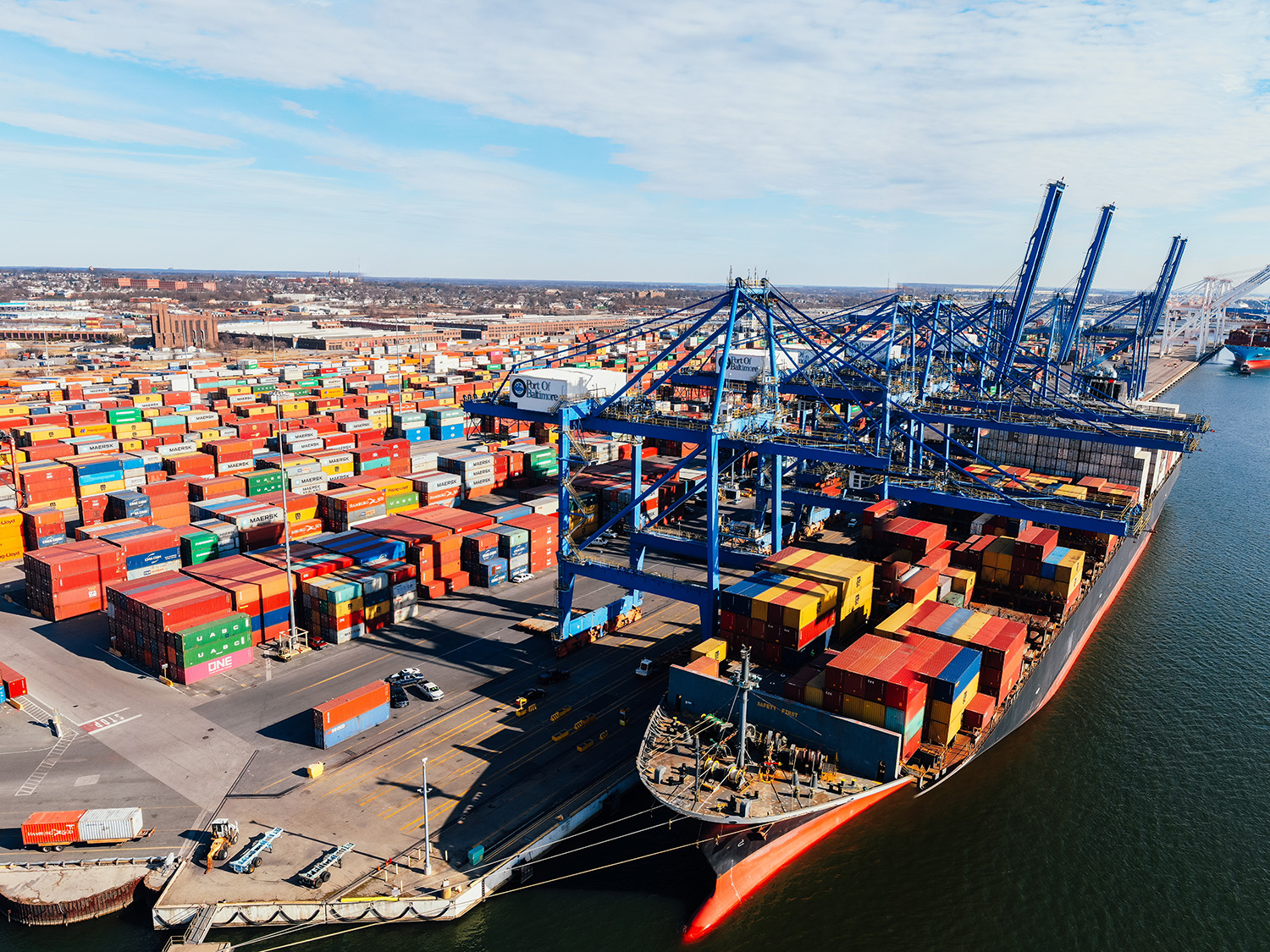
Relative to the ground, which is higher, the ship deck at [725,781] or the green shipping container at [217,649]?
the ship deck at [725,781]

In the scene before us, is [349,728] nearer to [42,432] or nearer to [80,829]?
[80,829]

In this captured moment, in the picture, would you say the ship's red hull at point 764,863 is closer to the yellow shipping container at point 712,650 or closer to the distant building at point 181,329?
the yellow shipping container at point 712,650

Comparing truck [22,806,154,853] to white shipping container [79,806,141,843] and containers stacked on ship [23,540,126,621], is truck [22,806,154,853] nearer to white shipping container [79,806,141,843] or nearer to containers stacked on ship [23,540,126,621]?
white shipping container [79,806,141,843]

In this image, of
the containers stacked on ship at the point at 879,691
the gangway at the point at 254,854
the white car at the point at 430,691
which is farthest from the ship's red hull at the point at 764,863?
the white car at the point at 430,691

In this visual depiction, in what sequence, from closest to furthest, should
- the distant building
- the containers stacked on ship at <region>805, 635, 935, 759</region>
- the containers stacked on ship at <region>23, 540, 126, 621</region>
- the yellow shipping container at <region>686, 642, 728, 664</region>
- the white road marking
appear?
the containers stacked on ship at <region>805, 635, 935, 759</region> → the yellow shipping container at <region>686, 642, 728, 664</region> → the white road marking → the containers stacked on ship at <region>23, 540, 126, 621</region> → the distant building

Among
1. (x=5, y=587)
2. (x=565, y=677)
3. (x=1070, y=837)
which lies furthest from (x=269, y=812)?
(x=5, y=587)

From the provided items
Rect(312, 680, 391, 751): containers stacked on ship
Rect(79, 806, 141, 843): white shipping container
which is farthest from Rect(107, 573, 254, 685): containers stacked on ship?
Rect(79, 806, 141, 843): white shipping container
